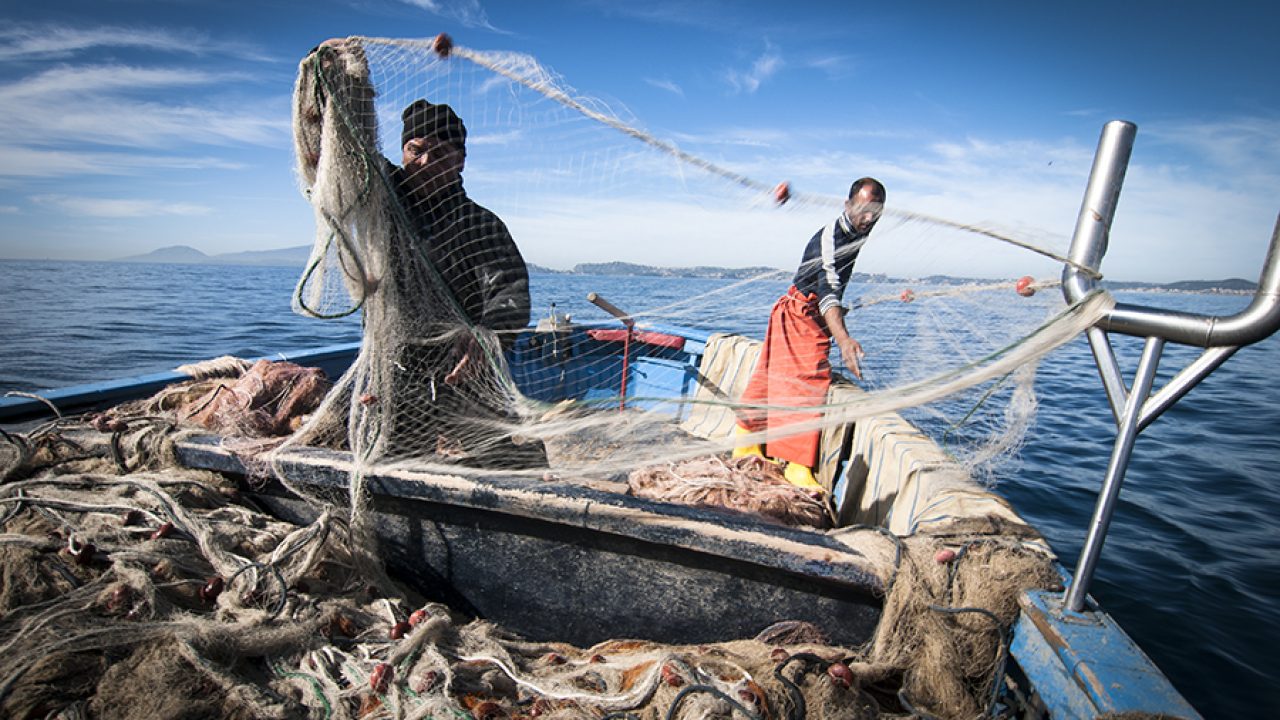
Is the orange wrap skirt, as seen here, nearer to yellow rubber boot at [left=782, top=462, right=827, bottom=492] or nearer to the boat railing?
yellow rubber boot at [left=782, top=462, right=827, bottom=492]

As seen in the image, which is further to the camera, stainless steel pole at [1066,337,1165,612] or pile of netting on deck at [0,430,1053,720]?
pile of netting on deck at [0,430,1053,720]

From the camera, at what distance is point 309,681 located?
6.36ft

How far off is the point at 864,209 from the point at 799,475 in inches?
74.1

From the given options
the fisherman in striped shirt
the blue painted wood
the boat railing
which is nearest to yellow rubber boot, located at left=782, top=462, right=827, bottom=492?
the fisherman in striped shirt

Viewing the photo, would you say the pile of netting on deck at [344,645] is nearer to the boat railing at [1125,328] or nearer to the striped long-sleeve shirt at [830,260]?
the boat railing at [1125,328]

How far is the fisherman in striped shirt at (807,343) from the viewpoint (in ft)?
12.1

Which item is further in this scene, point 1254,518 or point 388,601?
point 1254,518

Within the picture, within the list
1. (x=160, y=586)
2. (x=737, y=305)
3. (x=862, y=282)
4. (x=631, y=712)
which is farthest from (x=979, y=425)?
(x=160, y=586)

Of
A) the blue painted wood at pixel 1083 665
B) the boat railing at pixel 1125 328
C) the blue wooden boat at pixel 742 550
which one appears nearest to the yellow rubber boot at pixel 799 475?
the blue wooden boat at pixel 742 550

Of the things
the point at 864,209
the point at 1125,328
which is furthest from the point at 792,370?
the point at 1125,328

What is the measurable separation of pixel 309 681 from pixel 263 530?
0.90 m

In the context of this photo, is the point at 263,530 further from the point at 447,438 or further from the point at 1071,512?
the point at 1071,512

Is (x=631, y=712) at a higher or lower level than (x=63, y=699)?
lower

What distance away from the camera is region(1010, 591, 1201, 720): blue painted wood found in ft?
4.95
